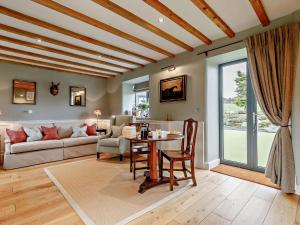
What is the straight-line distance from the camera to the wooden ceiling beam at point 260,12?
2.14 metres

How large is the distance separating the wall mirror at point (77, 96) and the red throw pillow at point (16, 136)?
5.95ft

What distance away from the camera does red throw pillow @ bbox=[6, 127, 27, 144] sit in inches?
151

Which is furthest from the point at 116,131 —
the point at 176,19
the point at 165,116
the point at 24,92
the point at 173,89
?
the point at 176,19

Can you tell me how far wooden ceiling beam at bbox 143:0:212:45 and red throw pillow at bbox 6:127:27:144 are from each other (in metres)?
4.15

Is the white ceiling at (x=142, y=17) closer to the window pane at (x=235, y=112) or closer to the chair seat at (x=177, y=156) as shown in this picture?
the window pane at (x=235, y=112)

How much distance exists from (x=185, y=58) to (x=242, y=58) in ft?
3.90

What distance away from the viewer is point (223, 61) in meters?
3.63

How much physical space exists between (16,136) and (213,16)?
4.84 meters

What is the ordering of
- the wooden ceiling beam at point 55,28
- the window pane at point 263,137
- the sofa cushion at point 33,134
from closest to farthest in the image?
the wooden ceiling beam at point 55,28 < the window pane at point 263,137 < the sofa cushion at point 33,134

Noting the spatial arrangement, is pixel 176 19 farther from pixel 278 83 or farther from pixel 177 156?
pixel 177 156

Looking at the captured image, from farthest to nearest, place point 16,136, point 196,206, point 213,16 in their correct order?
point 16,136 < point 213,16 < point 196,206

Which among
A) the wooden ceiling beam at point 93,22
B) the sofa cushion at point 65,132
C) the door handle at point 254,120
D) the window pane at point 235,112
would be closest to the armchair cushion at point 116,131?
the sofa cushion at point 65,132

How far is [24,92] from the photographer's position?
471 centimetres

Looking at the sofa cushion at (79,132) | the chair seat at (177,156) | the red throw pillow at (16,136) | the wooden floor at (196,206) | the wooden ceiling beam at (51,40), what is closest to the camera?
the wooden floor at (196,206)
